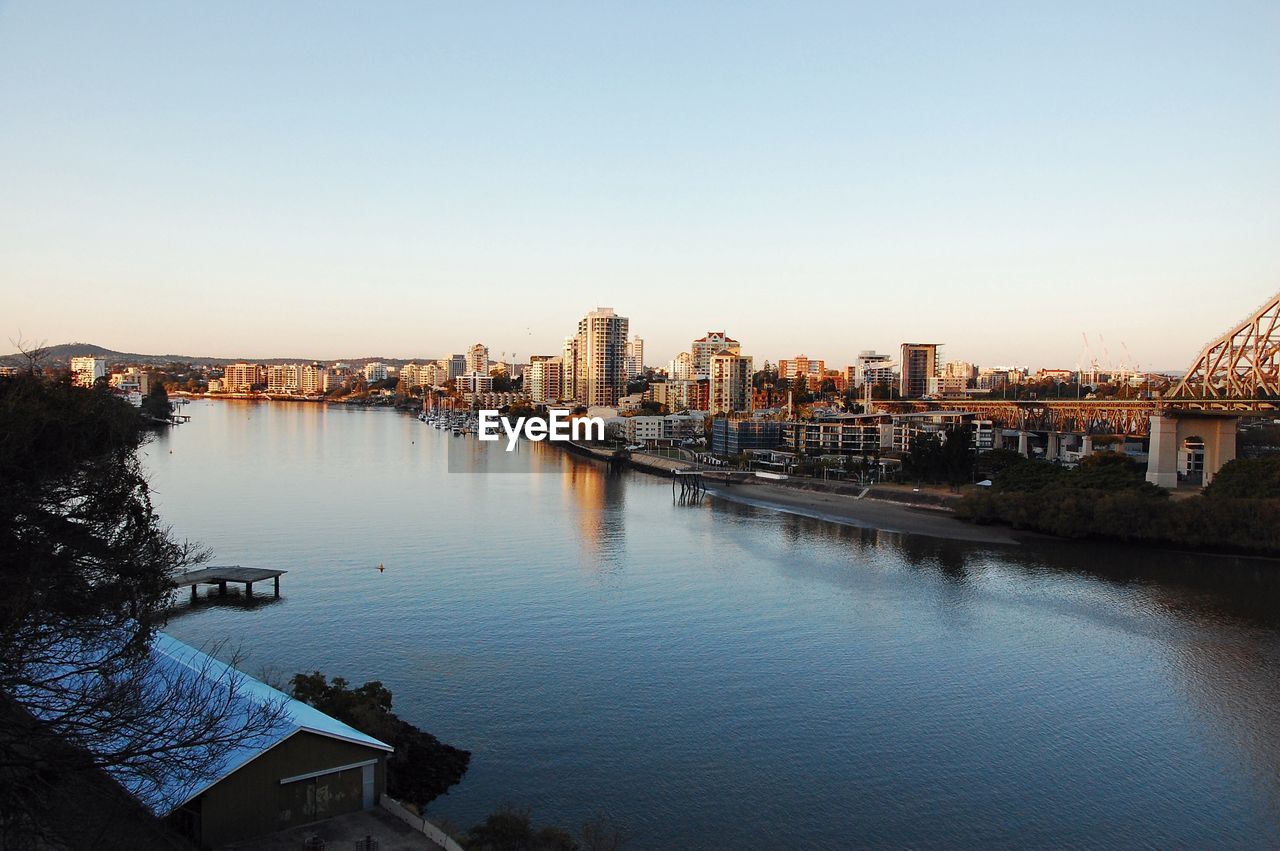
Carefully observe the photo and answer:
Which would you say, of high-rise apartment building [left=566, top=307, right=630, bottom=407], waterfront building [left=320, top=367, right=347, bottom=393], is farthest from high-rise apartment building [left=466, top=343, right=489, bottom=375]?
high-rise apartment building [left=566, top=307, right=630, bottom=407]

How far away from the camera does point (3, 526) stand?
8.45 feet

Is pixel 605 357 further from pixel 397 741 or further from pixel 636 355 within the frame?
pixel 397 741

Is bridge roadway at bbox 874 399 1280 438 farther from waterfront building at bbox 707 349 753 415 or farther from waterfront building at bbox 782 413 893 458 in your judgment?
waterfront building at bbox 707 349 753 415

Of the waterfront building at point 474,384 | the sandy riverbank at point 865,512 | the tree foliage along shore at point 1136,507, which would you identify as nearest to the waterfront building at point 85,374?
the sandy riverbank at point 865,512

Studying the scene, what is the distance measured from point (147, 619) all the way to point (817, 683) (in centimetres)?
364

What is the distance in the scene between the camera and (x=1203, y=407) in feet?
44.7

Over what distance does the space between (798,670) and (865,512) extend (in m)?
7.25

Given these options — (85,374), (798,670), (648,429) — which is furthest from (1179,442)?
(648,429)

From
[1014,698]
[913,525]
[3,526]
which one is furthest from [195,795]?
[913,525]

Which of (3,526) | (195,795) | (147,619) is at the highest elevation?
(3,526)

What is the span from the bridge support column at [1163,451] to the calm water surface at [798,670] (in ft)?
14.1

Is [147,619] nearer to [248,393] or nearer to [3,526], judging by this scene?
[3,526]

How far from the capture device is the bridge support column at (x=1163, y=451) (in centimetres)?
1326

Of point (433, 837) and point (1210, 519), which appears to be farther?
point (1210, 519)
